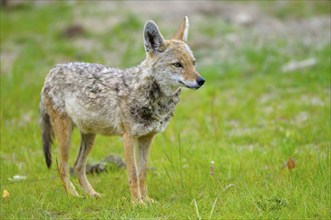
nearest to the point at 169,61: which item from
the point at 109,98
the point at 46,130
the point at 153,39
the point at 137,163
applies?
the point at 153,39

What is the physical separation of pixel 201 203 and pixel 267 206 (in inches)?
25.8

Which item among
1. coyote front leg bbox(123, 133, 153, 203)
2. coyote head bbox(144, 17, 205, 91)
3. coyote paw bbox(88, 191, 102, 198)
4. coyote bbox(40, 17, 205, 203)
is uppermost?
coyote head bbox(144, 17, 205, 91)

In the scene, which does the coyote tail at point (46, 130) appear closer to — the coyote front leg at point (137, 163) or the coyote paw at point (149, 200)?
the coyote front leg at point (137, 163)

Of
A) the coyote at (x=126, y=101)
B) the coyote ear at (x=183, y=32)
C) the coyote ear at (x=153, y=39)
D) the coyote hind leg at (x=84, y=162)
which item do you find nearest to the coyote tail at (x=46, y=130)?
the coyote at (x=126, y=101)

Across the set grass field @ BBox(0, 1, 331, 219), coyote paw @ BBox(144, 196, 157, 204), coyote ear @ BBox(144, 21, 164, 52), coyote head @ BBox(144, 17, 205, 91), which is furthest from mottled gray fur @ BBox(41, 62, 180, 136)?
coyote paw @ BBox(144, 196, 157, 204)

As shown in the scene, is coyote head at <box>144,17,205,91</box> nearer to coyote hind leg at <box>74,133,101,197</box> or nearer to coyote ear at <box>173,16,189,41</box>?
coyote ear at <box>173,16,189,41</box>

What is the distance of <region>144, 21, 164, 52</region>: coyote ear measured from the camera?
19.5 ft

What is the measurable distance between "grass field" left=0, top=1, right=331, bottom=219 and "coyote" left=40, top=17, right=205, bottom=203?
33 centimetres

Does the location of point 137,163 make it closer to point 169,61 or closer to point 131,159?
point 131,159

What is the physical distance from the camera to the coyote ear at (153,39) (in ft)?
19.5

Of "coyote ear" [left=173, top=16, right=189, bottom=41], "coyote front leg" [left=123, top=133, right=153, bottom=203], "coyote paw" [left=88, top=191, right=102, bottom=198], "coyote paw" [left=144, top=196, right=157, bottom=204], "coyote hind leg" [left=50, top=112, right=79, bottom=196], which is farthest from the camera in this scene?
"coyote hind leg" [left=50, top=112, right=79, bottom=196]

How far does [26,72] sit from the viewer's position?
11.9 meters

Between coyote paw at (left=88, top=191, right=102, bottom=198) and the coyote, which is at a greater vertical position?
the coyote

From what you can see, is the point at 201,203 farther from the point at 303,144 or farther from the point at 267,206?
the point at 303,144
